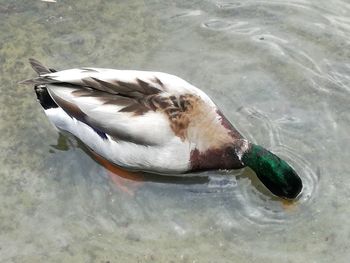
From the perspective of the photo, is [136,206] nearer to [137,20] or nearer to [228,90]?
[228,90]

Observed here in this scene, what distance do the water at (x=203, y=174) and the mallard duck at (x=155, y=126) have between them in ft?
0.71

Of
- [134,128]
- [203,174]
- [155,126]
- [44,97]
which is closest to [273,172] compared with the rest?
[203,174]

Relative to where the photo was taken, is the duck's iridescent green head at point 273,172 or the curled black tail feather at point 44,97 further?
the curled black tail feather at point 44,97

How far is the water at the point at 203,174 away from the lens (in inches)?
198

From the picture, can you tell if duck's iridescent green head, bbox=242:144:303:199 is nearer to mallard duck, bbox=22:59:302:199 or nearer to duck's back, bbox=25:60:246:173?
mallard duck, bbox=22:59:302:199

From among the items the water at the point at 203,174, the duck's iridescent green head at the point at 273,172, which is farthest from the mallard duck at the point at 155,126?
the water at the point at 203,174

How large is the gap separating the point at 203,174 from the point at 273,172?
61 cm

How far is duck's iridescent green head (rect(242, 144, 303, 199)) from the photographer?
197 inches

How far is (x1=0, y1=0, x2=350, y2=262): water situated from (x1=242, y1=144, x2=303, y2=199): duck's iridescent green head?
14 cm

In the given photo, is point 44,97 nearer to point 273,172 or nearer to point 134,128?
point 134,128

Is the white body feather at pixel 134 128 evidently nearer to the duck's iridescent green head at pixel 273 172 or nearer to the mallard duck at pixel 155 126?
the mallard duck at pixel 155 126

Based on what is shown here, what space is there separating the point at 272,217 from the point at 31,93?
2.26m

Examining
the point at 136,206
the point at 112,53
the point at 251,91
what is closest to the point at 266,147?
the point at 251,91

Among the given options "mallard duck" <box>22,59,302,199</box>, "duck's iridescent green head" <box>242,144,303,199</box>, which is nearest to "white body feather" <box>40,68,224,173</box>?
"mallard duck" <box>22,59,302,199</box>
